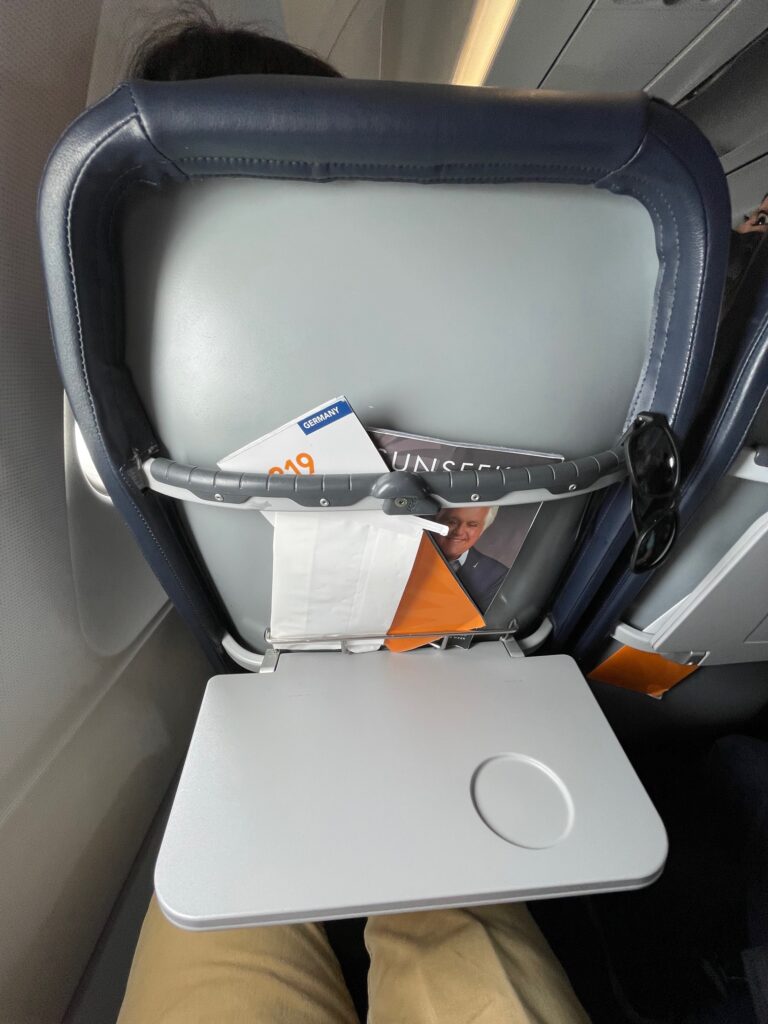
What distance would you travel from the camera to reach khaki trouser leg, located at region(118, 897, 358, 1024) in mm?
574

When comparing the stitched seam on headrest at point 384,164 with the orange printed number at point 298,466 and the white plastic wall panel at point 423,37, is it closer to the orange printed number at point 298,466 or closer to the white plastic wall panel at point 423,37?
the orange printed number at point 298,466

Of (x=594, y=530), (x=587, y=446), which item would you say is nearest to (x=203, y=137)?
(x=587, y=446)

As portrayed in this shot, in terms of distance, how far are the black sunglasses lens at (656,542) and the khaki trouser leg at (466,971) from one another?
0.47 metres

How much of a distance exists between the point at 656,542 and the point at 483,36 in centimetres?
297

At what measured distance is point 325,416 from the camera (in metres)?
0.44

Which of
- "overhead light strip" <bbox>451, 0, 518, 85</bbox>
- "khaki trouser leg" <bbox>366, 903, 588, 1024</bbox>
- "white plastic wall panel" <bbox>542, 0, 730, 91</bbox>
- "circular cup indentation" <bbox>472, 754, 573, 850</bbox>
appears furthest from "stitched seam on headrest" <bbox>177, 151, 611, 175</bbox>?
"white plastic wall panel" <bbox>542, 0, 730, 91</bbox>

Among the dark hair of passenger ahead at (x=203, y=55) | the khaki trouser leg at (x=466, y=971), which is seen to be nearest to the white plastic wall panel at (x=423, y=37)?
the dark hair of passenger ahead at (x=203, y=55)

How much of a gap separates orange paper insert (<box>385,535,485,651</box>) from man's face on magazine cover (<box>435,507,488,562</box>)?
1 centimetres

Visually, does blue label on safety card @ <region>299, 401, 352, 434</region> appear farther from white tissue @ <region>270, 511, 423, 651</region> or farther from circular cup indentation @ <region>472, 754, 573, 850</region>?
circular cup indentation @ <region>472, 754, 573, 850</region>

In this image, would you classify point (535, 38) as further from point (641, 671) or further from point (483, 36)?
point (641, 671)

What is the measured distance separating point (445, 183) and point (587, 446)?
27cm

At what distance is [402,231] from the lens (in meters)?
0.40

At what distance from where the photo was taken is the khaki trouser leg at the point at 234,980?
57 centimetres

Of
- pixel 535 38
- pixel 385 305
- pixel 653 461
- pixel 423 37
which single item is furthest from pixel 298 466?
pixel 423 37
